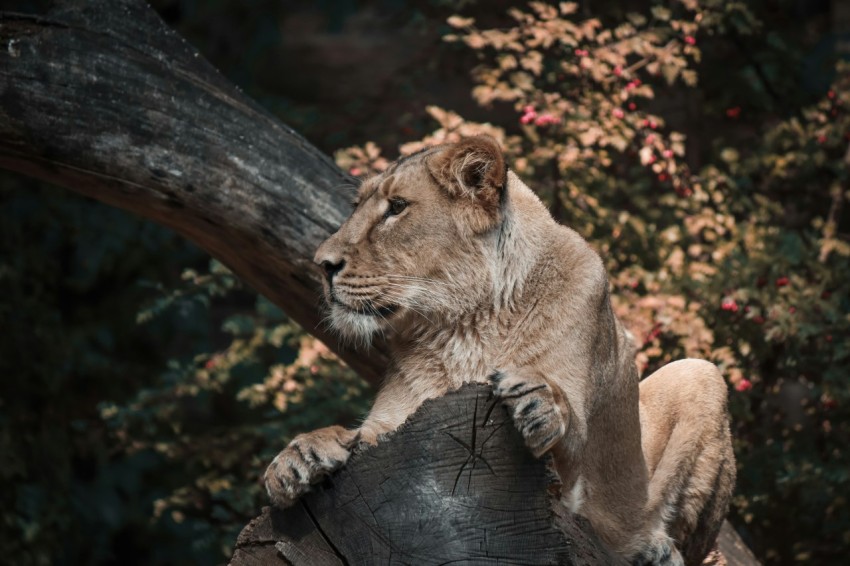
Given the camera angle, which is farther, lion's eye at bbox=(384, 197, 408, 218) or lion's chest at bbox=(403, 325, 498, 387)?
lion's eye at bbox=(384, 197, 408, 218)

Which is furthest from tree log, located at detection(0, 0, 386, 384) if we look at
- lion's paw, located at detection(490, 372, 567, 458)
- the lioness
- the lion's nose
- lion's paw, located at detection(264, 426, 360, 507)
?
lion's paw, located at detection(490, 372, 567, 458)

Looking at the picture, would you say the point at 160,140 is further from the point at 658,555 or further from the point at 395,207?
the point at 658,555

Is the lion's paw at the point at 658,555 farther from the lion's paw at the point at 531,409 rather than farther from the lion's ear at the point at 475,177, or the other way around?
the lion's ear at the point at 475,177

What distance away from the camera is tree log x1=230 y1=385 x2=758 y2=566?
279 cm

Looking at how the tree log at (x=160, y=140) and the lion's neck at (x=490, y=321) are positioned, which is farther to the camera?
the tree log at (x=160, y=140)

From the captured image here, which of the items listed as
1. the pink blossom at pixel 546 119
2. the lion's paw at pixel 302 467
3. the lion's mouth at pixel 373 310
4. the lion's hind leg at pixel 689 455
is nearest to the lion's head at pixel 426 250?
the lion's mouth at pixel 373 310

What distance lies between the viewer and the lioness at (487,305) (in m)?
3.39

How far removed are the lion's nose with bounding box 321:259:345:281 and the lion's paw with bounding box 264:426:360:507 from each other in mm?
663

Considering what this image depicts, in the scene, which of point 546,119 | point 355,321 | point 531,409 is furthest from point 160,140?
point 531,409

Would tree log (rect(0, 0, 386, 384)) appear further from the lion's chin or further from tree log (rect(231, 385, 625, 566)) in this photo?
tree log (rect(231, 385, 625, 566))

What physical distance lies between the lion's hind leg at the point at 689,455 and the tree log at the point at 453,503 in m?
1.08

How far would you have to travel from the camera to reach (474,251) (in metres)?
3.52

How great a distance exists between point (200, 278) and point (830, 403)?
3192 mm

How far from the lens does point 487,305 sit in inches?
138
